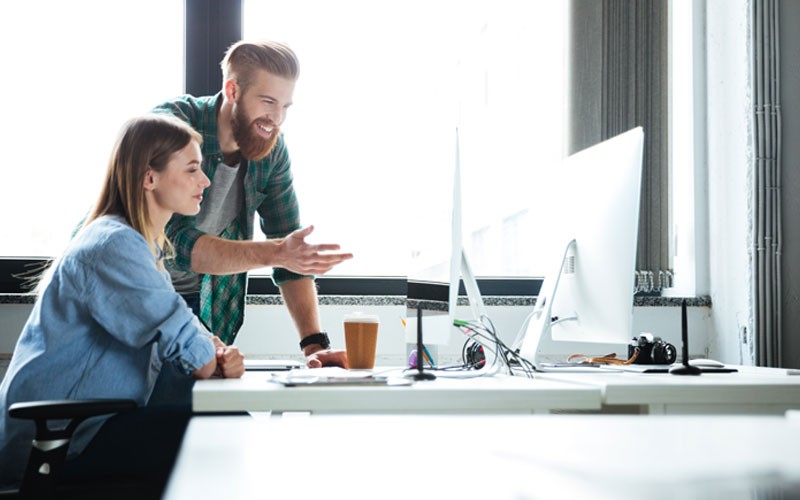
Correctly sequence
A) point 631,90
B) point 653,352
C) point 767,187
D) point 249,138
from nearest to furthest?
point 653,352 < point 249,138 < point 767,187 < point 631,90

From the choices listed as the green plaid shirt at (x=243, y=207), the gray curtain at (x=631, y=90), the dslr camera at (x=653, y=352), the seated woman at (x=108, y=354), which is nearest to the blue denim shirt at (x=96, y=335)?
the seated woman at (x=108, y=354)

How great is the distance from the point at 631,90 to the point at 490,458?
2827 mm

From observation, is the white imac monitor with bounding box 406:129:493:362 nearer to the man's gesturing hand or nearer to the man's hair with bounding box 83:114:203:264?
the man's gesturing hand

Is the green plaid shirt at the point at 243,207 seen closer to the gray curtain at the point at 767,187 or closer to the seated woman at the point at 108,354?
the seated woman at the point at 108,354

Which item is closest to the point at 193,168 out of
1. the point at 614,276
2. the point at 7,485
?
the point at 7,485

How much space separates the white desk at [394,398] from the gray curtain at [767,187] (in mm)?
1795

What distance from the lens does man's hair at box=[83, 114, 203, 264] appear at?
1.73m

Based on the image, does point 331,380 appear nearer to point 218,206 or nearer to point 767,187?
point 218,206

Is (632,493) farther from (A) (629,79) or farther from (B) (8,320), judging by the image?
(A) (629,79)

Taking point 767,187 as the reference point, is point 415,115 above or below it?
above

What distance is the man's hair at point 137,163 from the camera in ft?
5.67

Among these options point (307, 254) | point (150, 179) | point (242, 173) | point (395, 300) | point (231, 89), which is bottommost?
point (395, 300)

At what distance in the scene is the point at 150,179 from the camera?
1773 millimetres

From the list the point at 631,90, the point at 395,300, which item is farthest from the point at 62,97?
the point at 631,90
